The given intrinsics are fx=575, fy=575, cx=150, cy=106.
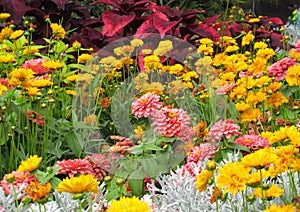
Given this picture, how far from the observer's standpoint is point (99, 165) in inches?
68.3

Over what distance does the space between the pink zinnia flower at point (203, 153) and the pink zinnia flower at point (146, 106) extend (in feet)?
0.58

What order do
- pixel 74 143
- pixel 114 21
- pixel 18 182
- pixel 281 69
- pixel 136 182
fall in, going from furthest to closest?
pixel 114 21 < pixel 281 69 < pixel 74 143 < pixel 136 182 < pixel 18 182

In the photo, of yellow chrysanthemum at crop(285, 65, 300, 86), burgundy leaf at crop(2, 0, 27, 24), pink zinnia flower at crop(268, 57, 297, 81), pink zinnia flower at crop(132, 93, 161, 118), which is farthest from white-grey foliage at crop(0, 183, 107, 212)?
burgundy leaf at crop(2, 0, 27, 24)

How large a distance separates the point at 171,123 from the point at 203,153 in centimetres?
13

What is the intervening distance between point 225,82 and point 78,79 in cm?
53

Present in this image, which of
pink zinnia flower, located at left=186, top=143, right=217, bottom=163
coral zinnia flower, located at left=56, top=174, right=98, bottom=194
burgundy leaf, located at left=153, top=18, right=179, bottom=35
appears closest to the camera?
coral zinnia flower, located at left=56, top=174, right=98, bottom=194

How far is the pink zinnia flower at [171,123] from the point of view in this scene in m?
1.69

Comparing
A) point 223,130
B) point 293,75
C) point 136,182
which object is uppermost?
point 293,75

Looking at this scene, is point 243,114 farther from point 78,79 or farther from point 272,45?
point 272,45

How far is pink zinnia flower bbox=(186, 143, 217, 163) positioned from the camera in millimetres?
1693

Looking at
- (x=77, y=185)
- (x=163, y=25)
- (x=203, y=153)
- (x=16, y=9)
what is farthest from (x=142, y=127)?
(x=16, y=9)

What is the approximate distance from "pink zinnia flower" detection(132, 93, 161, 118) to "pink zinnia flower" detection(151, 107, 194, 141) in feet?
0.06

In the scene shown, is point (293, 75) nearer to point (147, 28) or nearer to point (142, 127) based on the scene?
point (142, 127)

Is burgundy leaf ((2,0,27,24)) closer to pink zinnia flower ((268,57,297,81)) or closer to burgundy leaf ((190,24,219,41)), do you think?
burgundy leaf ((190,24,219,41))
